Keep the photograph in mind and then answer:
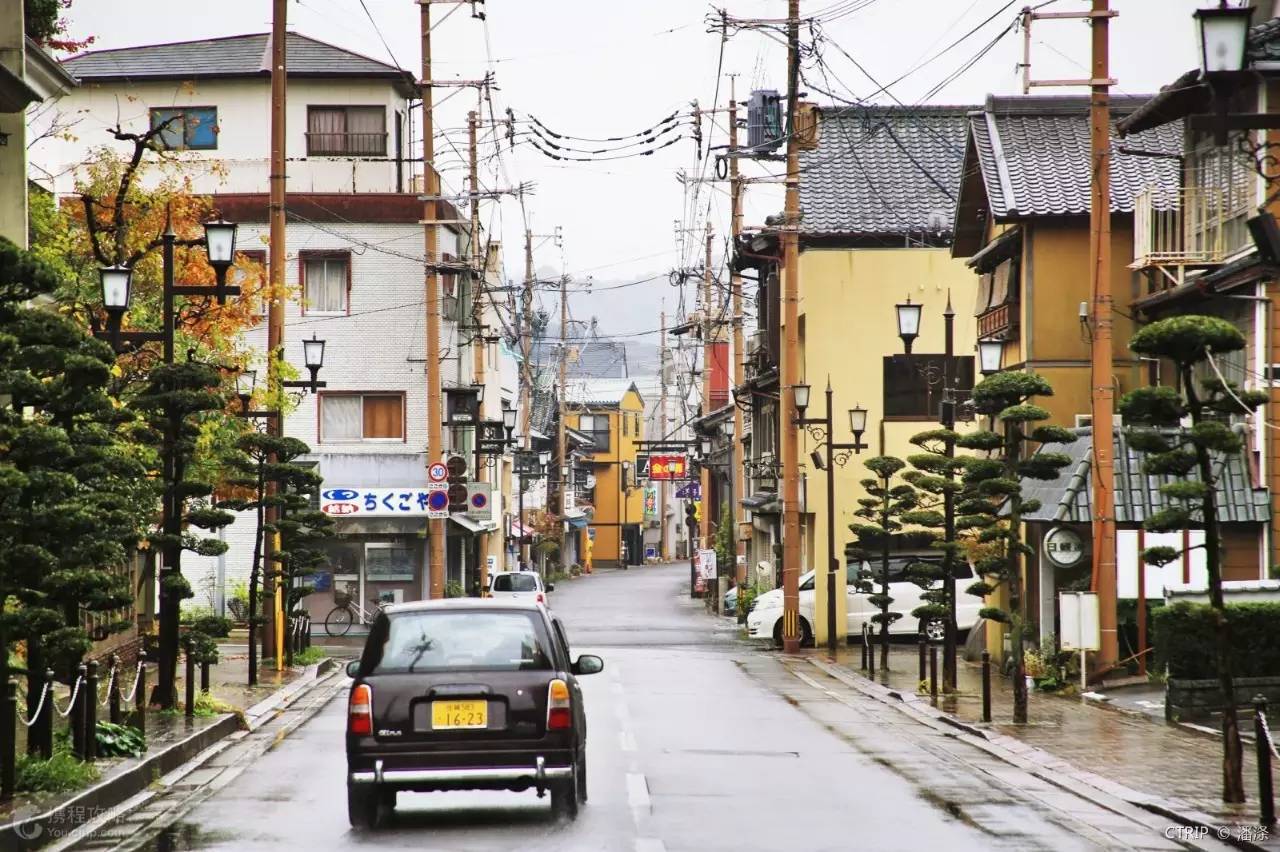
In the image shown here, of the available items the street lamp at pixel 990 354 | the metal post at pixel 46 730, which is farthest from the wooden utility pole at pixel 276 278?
the metal post at pixel 46 730

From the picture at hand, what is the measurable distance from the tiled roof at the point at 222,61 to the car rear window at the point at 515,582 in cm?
1426

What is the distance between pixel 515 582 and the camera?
48.9 metres

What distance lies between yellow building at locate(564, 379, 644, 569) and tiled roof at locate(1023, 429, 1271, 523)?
90.3 meters

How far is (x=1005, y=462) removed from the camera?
23281mm

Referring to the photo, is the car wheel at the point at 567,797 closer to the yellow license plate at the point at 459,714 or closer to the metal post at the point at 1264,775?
the yellow license plate at the point at 459,714

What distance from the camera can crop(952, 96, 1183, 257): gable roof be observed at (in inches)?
1229

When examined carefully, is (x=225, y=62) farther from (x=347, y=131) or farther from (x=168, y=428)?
(x=168, y=428)

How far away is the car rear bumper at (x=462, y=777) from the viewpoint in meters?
12.4

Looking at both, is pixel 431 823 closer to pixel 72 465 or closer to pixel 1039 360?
pixel 72 465

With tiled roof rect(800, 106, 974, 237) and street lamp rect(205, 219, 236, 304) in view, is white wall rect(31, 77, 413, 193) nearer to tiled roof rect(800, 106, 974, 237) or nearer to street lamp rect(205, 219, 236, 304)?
tiled roof rect(800, 106, 974, 237)

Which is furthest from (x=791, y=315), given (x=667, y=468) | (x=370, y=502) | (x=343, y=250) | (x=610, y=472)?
(x=610, y=472)

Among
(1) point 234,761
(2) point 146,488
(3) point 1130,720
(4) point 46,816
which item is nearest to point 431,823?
(4) point 46,816

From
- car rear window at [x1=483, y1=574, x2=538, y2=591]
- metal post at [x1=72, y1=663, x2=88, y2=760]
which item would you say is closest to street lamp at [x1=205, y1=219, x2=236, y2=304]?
metal post at [x1=72, y1=663, x2=88, y2=760]

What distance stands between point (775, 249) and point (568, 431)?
57939 millimetres
